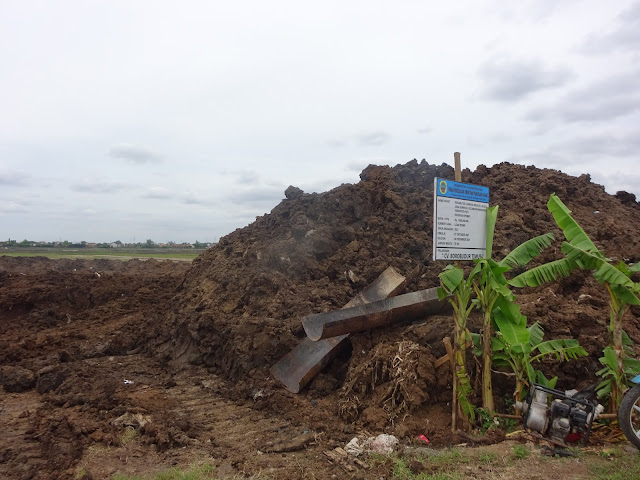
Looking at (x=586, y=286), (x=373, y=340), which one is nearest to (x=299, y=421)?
(x=373, y=340)

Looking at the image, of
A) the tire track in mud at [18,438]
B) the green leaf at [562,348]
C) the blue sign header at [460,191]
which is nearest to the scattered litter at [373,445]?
the green leaf at [562,348]

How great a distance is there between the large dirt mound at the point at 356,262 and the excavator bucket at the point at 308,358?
0.21m

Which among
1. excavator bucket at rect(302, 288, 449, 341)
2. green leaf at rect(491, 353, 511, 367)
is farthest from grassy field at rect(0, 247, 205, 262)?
green leaf at rect(491, 353, 511, 367)

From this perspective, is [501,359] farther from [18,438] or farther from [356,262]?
[18,438]

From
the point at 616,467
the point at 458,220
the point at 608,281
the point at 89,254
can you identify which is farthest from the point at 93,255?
the point at 616,467

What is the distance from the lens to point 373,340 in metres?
6.48

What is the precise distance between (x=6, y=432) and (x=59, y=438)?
957mm

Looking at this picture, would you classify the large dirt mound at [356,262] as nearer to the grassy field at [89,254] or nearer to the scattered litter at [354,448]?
the scattered litter at [354,448]

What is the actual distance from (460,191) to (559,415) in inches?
99.3

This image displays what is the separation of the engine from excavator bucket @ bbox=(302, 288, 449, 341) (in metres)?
2.01

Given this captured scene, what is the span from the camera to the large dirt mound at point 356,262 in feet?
21.1

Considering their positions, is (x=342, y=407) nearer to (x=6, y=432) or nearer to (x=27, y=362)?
(x=6, y=432)

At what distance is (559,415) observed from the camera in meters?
4.56

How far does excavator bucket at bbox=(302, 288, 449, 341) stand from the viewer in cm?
625
